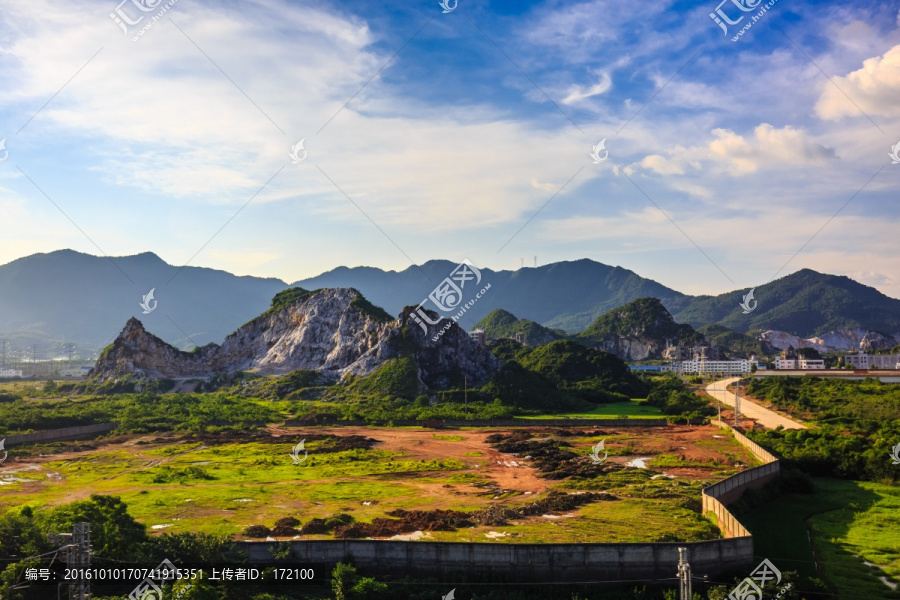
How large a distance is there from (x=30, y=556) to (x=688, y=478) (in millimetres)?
41160

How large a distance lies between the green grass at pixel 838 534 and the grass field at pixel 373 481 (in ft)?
13.1

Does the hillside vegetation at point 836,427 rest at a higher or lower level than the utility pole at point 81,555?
lower

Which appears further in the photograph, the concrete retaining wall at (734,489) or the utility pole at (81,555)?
the concrete retaining wall at (734,489)

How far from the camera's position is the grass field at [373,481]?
120 feet

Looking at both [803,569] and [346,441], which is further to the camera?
[346,441]

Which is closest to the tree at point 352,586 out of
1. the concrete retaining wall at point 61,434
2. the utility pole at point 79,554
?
the utility pole at point 79,554

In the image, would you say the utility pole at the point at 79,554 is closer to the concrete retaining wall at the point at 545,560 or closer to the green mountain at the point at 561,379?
the concrete retaining wall at the point at 545,560

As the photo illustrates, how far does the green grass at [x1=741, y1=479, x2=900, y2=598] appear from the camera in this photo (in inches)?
1199

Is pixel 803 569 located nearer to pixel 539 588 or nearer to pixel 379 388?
pixel 539 588

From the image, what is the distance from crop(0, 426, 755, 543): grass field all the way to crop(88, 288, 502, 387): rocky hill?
48.4 m

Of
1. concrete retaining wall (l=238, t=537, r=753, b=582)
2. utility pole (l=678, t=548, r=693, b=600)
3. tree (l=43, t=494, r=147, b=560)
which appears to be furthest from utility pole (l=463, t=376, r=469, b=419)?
utility pole (l=678, t=548, r=693, b=600)

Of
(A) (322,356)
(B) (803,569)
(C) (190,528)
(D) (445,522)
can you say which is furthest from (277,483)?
(A) (322,356)

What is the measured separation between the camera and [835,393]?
104m

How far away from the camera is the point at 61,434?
2904 inches
